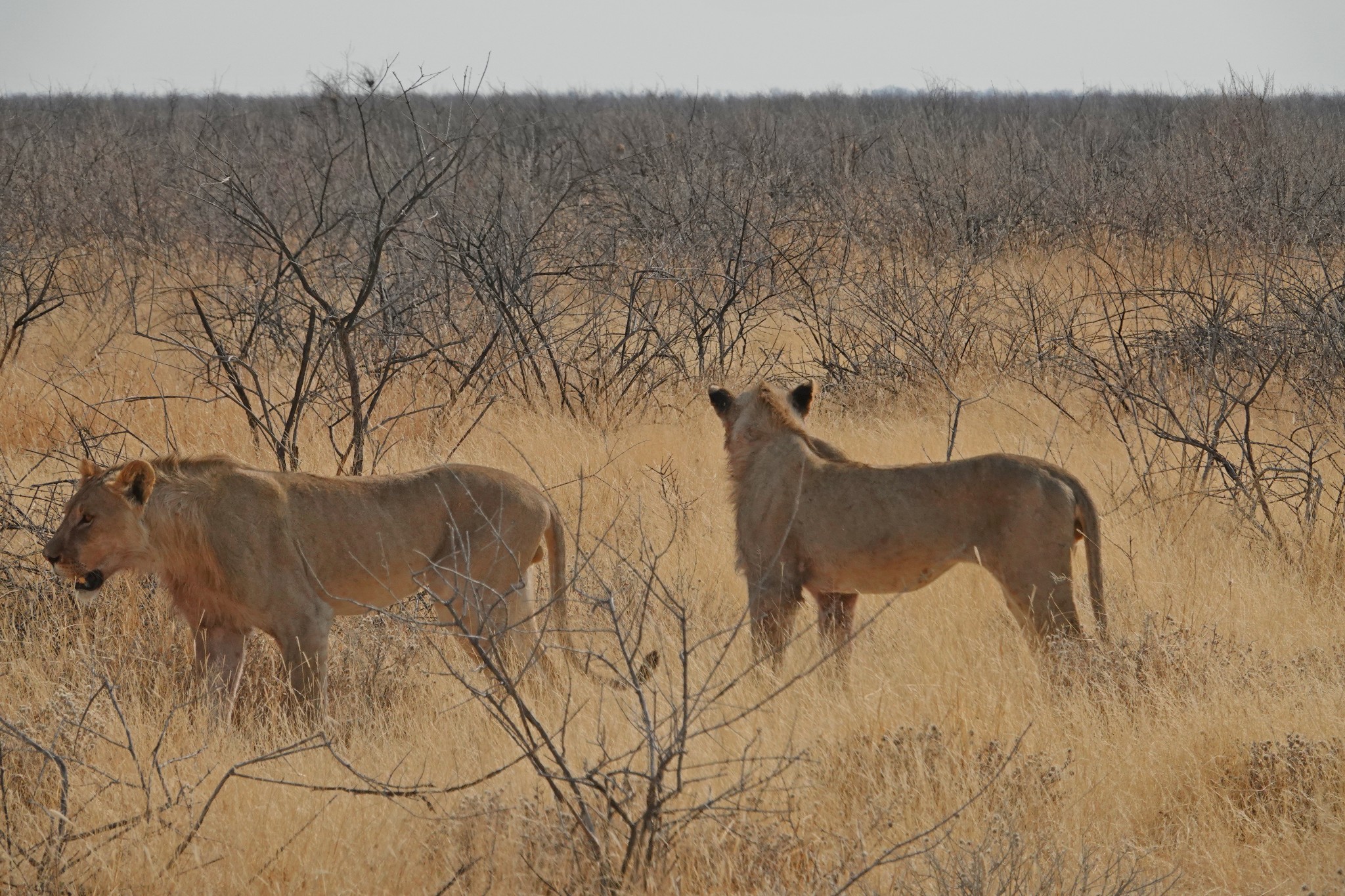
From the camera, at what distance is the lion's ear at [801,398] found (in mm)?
5547

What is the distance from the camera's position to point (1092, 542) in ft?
15.9

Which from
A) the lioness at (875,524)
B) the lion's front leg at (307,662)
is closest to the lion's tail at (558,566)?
the lioness at (875,524)

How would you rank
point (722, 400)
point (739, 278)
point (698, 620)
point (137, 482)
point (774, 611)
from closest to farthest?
1. point (137, 482)
2. point (774, 611)
3. point (722, 400)
4. point (698, 620)
5. point (739, 278)

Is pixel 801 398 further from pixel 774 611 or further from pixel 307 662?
pixel 307 662

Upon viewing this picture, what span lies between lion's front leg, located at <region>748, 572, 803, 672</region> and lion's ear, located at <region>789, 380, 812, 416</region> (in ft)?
2.64

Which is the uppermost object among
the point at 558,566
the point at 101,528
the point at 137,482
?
the point at 137,482

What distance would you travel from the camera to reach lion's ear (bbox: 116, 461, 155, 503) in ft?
15.3

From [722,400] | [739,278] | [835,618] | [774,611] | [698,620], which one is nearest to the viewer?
[774,611]

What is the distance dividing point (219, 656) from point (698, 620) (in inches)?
86.2

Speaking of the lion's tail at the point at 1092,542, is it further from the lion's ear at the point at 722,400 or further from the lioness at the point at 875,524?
the lion's ear at the point at 722,400

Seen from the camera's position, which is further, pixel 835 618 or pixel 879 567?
pixel 835 618

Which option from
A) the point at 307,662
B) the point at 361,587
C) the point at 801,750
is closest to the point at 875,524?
the point at 801,750

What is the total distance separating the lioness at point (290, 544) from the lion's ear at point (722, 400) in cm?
91

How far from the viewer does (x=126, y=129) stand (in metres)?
32.0
